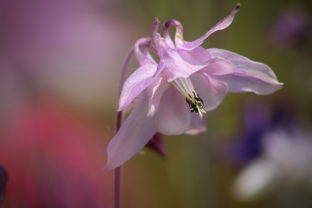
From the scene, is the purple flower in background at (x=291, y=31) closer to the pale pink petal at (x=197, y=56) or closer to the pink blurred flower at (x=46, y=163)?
the pink blurred flower at (x=46, y=163)

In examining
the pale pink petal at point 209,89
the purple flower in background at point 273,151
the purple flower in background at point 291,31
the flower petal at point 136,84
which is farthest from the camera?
the purple flower in background at point 291,31

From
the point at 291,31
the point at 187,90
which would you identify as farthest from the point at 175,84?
the point at 291,31

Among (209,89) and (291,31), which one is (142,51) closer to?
(209,89)

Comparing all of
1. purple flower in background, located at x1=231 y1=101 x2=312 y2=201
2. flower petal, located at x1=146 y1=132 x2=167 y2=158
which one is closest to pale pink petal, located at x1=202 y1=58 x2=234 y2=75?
flower petal, located at x1=146 y1=132 x2=167 y2=158

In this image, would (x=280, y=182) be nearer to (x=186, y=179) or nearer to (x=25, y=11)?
(x=186, y=179)

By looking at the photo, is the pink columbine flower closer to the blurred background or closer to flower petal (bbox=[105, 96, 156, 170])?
flower petal (bbox=[105, 96, 156, 170])

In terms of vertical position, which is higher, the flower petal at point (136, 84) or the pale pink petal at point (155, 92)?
the flower petal at point (136, 84)

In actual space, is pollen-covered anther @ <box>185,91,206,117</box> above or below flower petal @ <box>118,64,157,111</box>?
below

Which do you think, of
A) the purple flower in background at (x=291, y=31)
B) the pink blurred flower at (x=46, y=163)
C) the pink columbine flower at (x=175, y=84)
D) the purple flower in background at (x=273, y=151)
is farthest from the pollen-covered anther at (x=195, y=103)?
the purple flower in background at (x=291, y=31)
